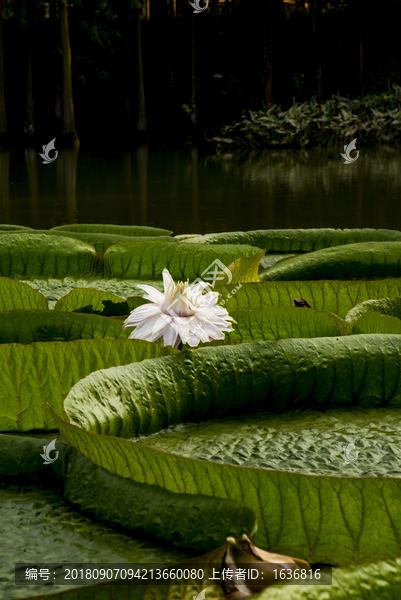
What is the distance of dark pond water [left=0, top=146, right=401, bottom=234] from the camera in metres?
5.01

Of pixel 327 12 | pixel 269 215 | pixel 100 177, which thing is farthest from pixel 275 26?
pixel 269 215

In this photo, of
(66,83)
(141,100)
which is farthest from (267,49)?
(66,83)

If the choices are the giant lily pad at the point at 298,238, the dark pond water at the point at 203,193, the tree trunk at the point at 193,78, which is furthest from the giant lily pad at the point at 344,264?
the tree trunk at the point at 193,78

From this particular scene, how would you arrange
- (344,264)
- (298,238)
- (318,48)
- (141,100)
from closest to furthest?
(344,264) < (298,238) < (141,100) < (318,48)

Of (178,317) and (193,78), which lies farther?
(193,78)

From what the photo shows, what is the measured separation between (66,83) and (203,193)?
10.0 meters

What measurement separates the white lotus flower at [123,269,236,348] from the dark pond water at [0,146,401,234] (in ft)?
11.0

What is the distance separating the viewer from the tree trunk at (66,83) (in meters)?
15.2

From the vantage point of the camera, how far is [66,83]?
15484mm

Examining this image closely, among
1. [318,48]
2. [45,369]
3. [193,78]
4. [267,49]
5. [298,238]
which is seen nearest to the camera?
[45,369]

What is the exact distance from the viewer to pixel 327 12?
2352 cm

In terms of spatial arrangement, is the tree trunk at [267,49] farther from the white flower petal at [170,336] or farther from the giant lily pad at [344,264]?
the white flower petal at [170,336]

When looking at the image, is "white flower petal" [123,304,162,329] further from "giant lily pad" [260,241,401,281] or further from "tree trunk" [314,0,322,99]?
"tree trunk" [314,0,322,99]

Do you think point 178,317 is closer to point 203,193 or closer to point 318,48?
point 203,193
